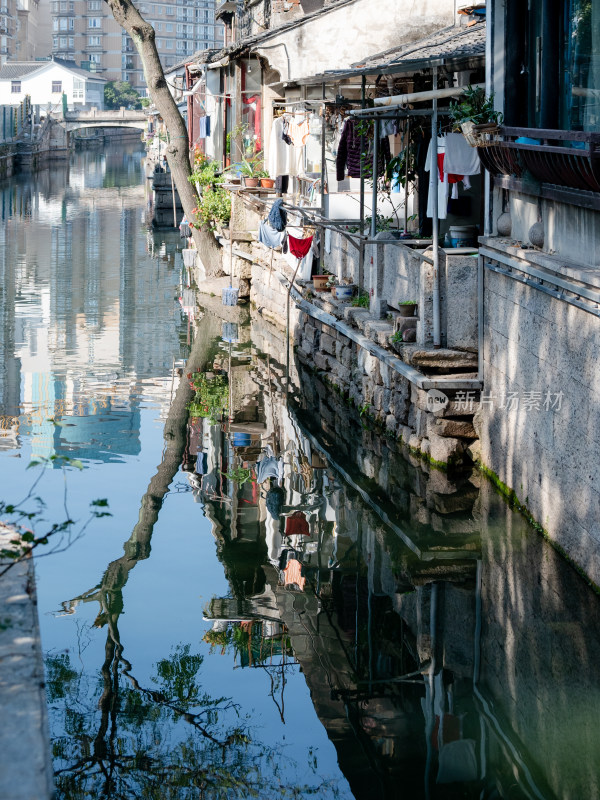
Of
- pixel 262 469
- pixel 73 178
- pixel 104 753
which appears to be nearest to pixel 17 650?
pixel 104 753

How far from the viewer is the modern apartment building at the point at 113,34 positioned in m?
117

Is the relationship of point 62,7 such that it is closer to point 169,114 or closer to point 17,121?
point 17,121

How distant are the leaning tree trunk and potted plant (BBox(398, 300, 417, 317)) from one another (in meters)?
11.8

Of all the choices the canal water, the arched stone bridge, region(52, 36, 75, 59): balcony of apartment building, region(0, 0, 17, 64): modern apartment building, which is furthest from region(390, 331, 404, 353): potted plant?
region(52, 36, 75, 59): balcony of apartment building

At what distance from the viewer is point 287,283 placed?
720 inches

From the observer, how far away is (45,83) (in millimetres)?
101062

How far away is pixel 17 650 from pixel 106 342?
14.6m

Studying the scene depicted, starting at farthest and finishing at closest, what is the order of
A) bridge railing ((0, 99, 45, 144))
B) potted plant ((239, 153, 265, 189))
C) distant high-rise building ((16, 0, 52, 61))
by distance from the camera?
distant high-rise building ((16, 0, 52, 61)) → bridge railing ((0, 99, 45, 144)) → potted plant ((239, 153, 265, 189))

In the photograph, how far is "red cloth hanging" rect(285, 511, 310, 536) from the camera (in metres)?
10.4

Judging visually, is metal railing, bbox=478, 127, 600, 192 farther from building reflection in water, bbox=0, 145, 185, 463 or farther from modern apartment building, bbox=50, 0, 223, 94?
modern apartment building, bbox=50, 0, 223, 94

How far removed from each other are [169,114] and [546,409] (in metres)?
16.6

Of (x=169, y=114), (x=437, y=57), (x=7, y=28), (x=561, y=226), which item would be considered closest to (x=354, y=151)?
(x=437, y=57)

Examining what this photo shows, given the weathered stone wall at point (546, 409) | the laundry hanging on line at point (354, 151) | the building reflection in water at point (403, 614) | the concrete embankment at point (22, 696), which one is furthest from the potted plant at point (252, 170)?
the concrete embankment at point (22, 696)

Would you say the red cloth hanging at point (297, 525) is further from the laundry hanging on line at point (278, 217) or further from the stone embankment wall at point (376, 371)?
the laundry hanging on line at point (278, 217)
